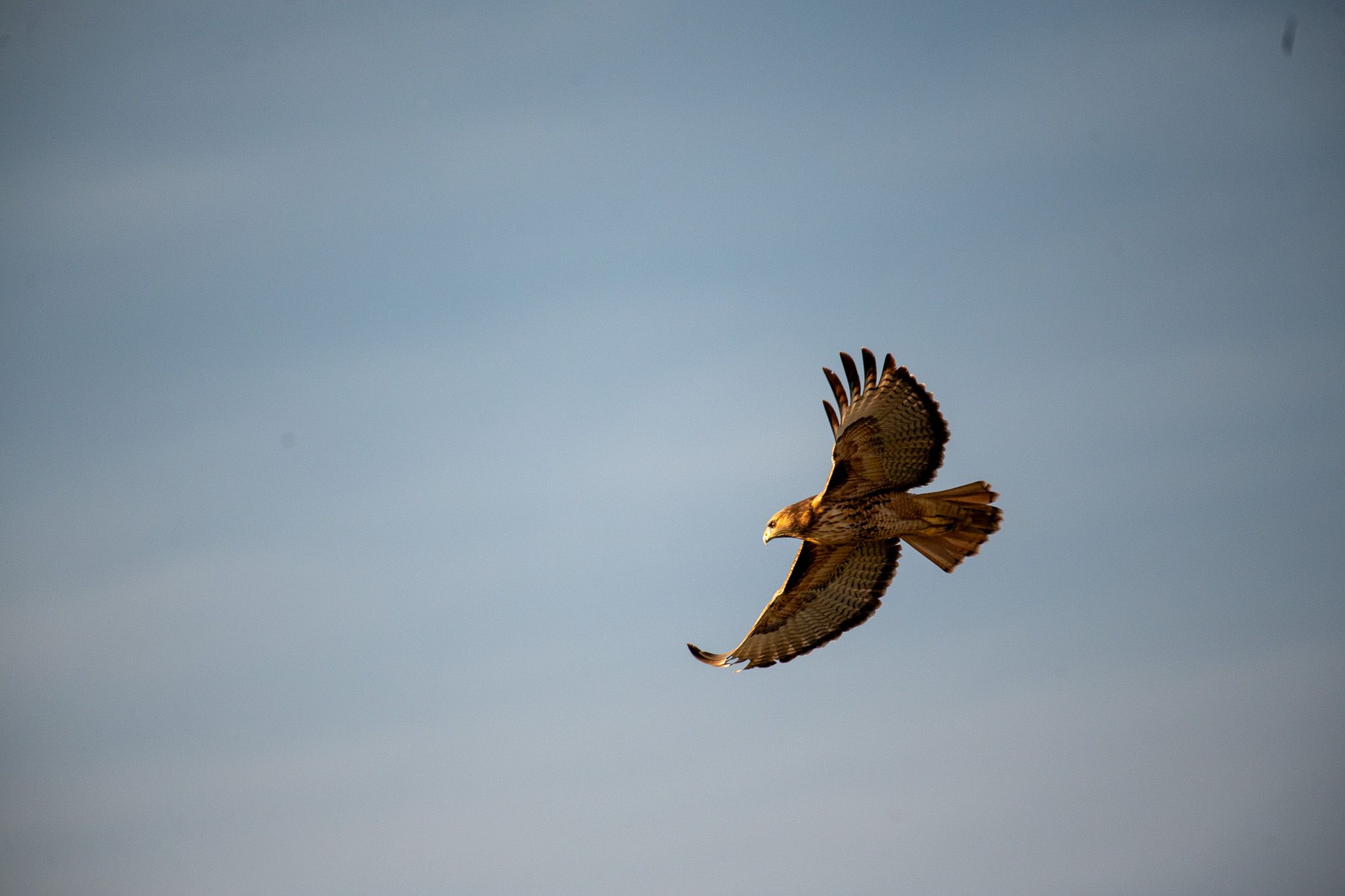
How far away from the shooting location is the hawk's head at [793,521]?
13016 millimetres

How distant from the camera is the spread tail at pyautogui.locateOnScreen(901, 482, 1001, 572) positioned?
12.4 metres

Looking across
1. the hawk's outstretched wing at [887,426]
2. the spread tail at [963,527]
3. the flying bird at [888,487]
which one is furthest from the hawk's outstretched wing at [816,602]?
the hawk's outstretched wing at [887,426]

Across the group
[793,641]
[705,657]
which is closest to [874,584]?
[793,641]

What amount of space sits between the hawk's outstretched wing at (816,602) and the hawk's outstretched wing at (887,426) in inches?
64.9

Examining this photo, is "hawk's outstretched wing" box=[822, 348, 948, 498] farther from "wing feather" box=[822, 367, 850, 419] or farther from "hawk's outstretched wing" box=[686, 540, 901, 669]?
"hawk's outstretched wing" box=[686, 540, 901, 669]

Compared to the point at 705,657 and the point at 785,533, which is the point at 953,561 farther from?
the point at 705,657

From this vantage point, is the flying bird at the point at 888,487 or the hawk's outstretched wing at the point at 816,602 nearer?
the flying bird at the point at 888,487

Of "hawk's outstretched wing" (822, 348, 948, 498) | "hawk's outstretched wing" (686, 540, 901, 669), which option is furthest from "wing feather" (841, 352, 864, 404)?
"hawk's outstretched wing" (686, 540, 901, 669)

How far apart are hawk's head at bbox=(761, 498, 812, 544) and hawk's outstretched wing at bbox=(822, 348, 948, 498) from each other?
691 mm

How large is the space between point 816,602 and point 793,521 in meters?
1.89

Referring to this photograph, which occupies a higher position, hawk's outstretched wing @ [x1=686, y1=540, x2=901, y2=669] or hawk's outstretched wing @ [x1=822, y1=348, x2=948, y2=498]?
hawk's outstretched wing @ [x1=822, y1=348, x2=948, y2=498]

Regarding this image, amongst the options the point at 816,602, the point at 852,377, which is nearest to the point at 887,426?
the point at 852,377

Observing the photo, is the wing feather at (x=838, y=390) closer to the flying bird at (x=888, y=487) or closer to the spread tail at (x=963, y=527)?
the flying bird at (x=888, y=487)

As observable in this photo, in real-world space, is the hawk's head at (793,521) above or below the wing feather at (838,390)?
below
